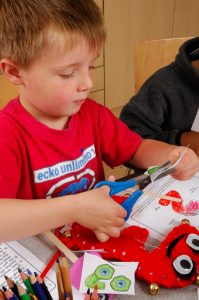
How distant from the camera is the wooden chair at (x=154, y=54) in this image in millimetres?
1181

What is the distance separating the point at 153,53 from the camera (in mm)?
1194

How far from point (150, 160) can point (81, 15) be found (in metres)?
0.37

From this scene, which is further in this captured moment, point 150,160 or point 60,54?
point 150,160

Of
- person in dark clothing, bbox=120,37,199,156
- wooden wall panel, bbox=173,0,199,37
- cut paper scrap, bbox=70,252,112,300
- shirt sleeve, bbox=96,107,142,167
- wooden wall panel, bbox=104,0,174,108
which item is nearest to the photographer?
cut paper scrap, bbox=70,252,112,300

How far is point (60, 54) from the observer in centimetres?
57

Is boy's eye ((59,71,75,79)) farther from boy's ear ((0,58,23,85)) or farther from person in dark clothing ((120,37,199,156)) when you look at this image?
person in dark clothing ((120,37,199,156))

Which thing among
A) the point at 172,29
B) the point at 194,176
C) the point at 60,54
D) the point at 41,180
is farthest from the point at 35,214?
the point at 172,29

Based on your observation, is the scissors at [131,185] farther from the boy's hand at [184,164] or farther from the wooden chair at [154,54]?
the wooden chair at [154,54]

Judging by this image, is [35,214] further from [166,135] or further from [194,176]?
[166,135]

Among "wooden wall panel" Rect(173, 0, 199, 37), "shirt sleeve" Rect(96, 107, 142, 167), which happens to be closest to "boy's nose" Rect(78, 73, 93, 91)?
"shirt sleeve" Rect(96, 107, 142, 167)

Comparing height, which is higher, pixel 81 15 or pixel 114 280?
pixel 81 15

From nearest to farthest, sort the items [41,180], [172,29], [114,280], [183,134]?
[114,280], [41,180], [183,134], [172,29]

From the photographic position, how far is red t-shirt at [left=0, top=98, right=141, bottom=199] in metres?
0.66

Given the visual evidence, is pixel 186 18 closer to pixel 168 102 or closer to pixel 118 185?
pixel 168 102
